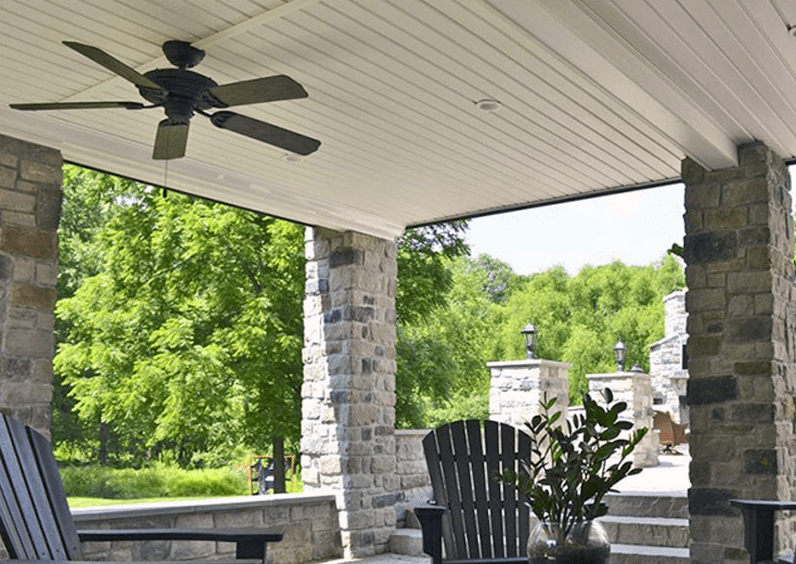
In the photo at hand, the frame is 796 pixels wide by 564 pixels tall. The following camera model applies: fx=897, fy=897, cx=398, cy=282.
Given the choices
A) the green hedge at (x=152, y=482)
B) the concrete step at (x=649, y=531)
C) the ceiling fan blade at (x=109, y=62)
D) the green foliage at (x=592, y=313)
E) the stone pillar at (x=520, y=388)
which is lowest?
the green hedge at (x=152, y=482)

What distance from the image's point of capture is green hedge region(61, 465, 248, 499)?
14.1 m

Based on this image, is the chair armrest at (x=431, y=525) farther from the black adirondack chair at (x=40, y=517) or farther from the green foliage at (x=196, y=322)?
the green foliage at (x=196, y=322)

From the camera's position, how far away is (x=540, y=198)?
20.4ft

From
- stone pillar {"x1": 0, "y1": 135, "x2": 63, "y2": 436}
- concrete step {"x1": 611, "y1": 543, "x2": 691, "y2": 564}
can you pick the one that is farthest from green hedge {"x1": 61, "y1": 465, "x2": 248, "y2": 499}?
stone pillar {"x1": 0, "y1": 135, "x2": 63, "y2": 436}

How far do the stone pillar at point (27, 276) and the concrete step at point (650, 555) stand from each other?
3.40m

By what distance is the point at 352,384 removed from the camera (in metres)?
6.73

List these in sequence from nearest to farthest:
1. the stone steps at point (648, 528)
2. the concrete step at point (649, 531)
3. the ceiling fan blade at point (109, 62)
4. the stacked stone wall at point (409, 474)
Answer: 1. the ceiling fan blade at point (109, 62)
2. the stone steps at point (648, 528)
3. the concrete step at point (649, 531)
4. the stacked stone wall at point (409, 474)

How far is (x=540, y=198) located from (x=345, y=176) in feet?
4.58

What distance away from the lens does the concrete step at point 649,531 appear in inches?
223

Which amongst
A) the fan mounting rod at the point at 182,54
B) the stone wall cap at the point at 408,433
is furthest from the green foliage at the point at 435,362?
the fan mounting rod at the point at 182,54

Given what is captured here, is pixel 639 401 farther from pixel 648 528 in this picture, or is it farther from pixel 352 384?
pixel 352 384

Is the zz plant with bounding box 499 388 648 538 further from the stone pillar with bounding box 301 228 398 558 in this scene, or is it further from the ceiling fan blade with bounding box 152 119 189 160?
the stone pillar with bounding box 301 228 398 558

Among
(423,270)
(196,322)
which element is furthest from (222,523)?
(423,270)

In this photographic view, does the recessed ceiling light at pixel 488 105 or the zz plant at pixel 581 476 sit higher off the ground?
the recessed ceiling light at pixel 488 105
